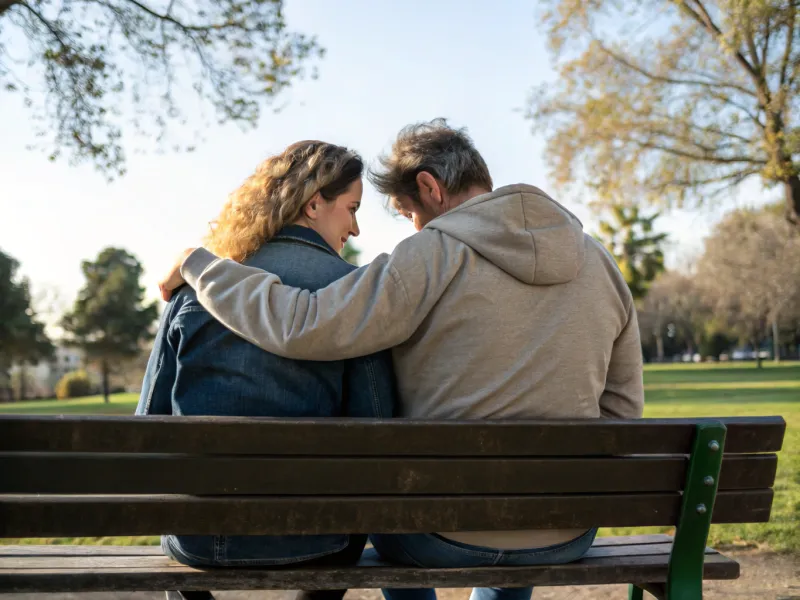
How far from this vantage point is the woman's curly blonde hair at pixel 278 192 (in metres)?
2.81

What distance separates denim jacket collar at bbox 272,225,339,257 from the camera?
9.14 ft

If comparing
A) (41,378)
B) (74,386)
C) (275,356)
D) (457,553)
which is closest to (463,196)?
(275,356)

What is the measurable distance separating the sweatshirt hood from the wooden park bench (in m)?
0.47

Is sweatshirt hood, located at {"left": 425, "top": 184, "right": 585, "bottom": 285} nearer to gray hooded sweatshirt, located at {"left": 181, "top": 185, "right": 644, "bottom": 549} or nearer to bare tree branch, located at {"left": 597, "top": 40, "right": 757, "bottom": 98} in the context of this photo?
gray hooded sweatshirt, located at {"left": 181, "top": 185, "right": 644, "bottom": 549}

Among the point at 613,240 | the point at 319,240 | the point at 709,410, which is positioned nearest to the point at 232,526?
the point at 319,240

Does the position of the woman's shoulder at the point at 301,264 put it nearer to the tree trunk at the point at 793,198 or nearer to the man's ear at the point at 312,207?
the man's ear at the point at 312,207

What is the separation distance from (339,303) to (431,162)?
2.89ft

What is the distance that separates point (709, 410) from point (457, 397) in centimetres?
2066

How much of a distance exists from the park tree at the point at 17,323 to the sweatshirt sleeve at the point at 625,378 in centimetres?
5169

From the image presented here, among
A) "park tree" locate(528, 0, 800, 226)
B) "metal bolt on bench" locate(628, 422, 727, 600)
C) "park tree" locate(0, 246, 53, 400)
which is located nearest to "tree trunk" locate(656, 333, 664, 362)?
"park tree" locate(0, 246, 53, 400)

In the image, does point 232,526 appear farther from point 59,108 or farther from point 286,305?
point 59,108

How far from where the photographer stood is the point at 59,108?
8992 mm

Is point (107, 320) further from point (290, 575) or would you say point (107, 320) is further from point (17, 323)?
point (290, 575)

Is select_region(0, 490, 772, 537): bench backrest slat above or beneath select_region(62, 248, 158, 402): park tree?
beneath
